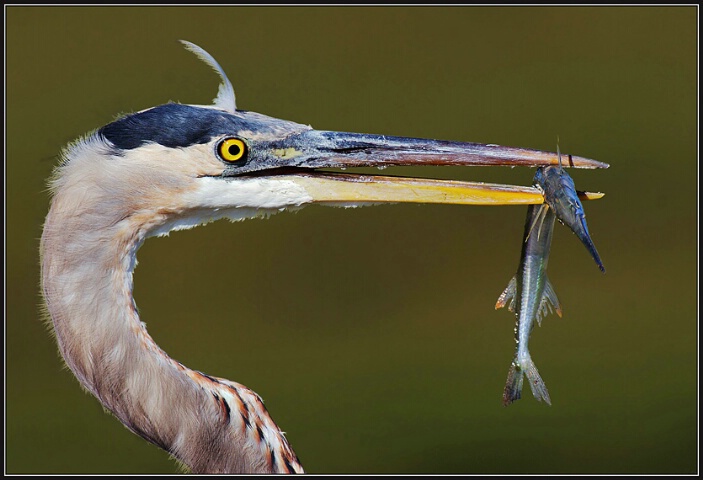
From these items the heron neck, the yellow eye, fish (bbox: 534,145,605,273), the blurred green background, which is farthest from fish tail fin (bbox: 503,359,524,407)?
the blurred green background

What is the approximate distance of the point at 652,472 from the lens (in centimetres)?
535

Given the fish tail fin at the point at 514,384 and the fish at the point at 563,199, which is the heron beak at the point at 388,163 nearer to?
the fish at the point at 563,199

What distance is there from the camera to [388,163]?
2.35 metres

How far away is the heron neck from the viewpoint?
2160mm

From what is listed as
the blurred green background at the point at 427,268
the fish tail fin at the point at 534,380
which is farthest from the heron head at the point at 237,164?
the blurred green background at the point at 427,268

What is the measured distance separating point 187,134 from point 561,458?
3949mm

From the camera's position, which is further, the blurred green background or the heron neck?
the blurred green background

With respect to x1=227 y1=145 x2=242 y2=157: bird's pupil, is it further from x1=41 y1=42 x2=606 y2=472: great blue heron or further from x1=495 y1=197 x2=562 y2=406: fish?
x1=495 y1=197 x2=562 y2=406: fish

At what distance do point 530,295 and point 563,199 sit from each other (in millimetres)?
322

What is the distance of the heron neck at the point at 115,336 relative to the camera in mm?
2160

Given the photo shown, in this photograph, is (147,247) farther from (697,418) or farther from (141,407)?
(141,407)

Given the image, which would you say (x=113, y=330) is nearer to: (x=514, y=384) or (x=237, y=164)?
(x=237, y=164)

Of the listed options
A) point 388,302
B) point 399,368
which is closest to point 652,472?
point 399,368

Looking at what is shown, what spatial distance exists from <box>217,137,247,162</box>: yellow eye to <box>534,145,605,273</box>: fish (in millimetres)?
680
